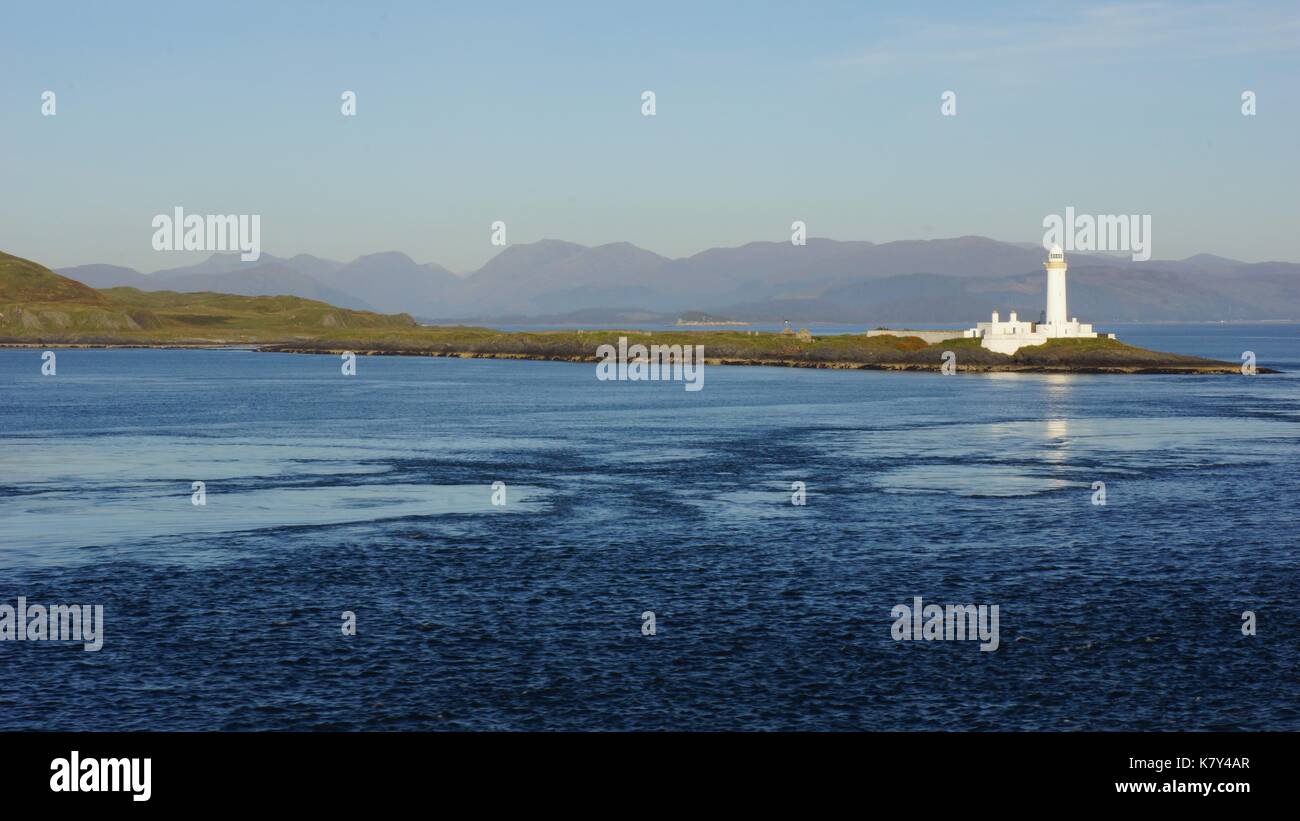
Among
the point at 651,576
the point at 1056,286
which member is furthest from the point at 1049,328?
the point at 651,576

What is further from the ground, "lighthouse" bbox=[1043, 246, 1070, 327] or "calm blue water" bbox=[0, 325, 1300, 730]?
"lighthouse" bbox=[1043, 246, 1070, 327]

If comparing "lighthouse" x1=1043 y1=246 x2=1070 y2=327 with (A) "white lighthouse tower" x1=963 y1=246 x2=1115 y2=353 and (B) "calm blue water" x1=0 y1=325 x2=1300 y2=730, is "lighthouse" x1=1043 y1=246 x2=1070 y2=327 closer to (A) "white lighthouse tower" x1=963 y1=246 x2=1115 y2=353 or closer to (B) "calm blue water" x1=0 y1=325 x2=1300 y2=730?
(A) "white lighthouse tower" x1=963 y1=246 x2=1115 y2=353

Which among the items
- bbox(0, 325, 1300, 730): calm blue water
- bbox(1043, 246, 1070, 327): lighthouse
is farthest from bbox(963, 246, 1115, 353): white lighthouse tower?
bbox(0, 325, 1300, 730): calm blue water

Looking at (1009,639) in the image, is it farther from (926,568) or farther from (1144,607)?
(926,568)

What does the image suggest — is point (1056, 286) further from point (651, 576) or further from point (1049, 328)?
point (651, 576)

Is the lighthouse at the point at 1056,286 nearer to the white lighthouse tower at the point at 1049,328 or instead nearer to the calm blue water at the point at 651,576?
the white lighthouse tower at the point at 1049,328

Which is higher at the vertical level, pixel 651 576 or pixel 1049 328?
pixel 1049 328
